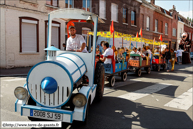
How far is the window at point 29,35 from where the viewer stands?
46.1 feet

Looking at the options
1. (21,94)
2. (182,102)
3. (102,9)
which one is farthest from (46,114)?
(102,9)

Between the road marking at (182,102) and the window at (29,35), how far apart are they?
11781 millimetres

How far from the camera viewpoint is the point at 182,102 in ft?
18.5

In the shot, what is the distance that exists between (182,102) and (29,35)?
12453mm

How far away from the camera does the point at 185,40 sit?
1030 inches

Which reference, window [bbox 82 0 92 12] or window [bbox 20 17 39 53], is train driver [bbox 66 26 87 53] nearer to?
window [bbox 20 17 39 53]

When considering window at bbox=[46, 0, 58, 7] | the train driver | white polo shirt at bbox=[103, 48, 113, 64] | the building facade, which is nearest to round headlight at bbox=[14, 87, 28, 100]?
the train driver

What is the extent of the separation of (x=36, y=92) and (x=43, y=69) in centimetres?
43

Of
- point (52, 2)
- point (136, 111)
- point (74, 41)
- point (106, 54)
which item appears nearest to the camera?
point (136, 111)

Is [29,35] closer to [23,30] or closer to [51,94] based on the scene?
[23,30]

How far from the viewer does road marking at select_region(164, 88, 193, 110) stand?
17.2 feet

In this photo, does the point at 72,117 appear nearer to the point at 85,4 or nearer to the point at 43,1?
the point at 43,1

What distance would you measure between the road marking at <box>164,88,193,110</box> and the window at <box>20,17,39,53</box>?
38.7 feet

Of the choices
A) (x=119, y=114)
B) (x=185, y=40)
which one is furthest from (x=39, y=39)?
(x=185, y=40)
